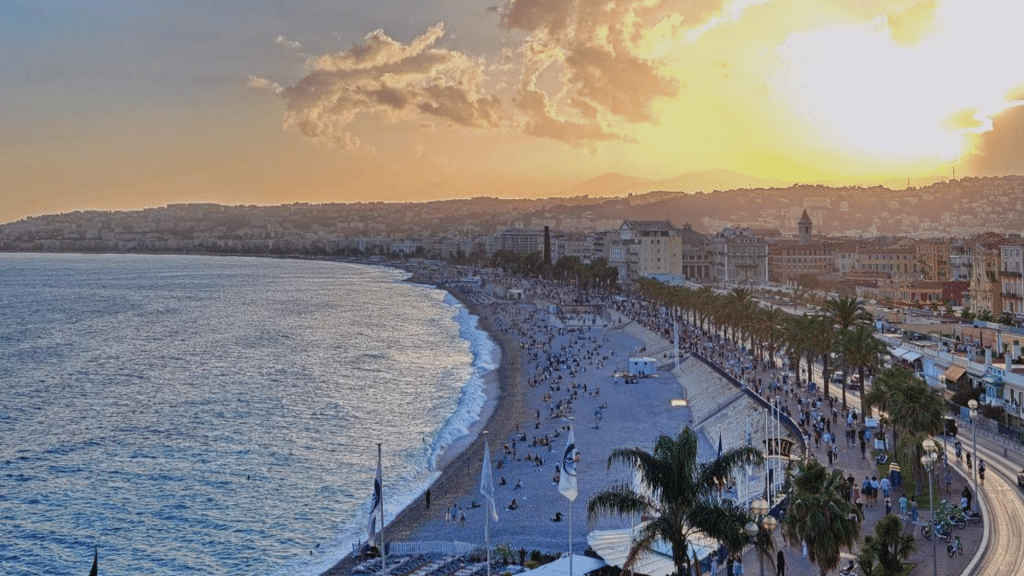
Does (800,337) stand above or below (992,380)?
above

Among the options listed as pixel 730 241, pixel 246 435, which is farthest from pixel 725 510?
pixel 730 241

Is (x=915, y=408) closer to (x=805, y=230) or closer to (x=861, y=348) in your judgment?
(x=861, y=348)

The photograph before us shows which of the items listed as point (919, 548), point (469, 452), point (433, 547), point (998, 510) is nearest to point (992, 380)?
point (998, 510)

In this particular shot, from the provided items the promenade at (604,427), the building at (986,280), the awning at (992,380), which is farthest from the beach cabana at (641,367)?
the awning at (992,380)

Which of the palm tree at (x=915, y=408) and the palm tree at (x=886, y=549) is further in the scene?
the palm tree at (x=915, y=408)

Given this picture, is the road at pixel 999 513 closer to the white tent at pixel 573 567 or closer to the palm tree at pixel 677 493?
the palm tree at pixel 677 493

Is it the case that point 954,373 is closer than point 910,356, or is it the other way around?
point 954,373

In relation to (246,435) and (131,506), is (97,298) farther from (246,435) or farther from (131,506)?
(131,506)

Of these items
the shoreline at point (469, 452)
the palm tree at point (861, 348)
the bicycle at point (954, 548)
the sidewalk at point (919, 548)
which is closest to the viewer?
the sidewalk at point (919, 548)
